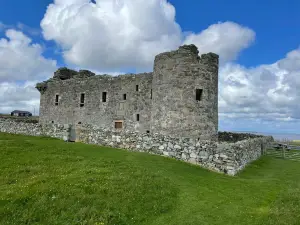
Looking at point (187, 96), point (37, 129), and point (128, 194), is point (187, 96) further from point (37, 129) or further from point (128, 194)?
point (37, 129)

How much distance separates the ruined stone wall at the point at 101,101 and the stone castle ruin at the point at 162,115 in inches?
3.9

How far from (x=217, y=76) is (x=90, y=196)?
16928 mm

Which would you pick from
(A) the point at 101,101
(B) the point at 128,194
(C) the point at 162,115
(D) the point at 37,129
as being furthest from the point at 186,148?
(A) the point at 101,101

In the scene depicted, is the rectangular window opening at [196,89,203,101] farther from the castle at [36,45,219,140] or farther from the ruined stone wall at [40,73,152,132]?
the ruined stone wall at [40,73,152,132]

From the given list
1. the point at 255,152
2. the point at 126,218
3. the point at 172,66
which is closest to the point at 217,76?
the point at 172,66

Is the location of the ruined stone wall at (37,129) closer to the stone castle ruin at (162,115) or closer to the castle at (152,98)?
the stone castle ruin at (162,115)

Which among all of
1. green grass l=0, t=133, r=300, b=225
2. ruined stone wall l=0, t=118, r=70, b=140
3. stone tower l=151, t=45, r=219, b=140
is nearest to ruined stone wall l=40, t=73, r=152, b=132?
stone tower l=151, t=45, r=219, b=140

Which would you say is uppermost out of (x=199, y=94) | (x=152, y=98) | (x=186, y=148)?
(x=199, y=94)

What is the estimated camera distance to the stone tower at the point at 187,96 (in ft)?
69.0

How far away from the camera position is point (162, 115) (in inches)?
859

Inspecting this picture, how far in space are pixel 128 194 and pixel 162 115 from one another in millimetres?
12472

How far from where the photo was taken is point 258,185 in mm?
12695

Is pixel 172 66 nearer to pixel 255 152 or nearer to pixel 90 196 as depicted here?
pixel 255 152

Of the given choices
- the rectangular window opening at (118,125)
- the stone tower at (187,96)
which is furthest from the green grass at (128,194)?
the rectangular window opening at (118,125)
